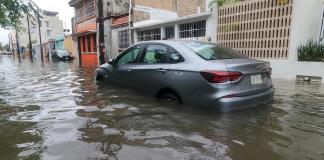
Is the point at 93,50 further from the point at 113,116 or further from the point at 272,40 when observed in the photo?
the point at 113,116

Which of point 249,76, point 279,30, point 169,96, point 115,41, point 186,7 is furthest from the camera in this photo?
point 186,7

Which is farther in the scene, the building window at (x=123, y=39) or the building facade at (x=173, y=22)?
the building window at (x=123, y=39)

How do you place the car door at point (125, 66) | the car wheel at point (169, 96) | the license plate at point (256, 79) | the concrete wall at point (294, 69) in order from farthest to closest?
the concrete wall at point (294, 69), the car door at point (125, 66), the car wheel at point (169, 96), the license plate at point (256, 79)

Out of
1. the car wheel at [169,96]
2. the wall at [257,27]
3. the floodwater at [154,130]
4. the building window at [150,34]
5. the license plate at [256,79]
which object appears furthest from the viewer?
the building window at [150,34]

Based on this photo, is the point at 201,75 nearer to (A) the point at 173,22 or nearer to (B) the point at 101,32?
(B) the point at 101,32

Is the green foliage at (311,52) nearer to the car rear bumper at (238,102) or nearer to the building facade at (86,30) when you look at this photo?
the car rear bumper at (238,102)

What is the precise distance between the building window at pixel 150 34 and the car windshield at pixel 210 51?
373 inches

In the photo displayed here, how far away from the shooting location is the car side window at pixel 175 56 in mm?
4585

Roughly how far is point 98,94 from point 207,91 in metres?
3.48

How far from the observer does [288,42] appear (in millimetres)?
8406

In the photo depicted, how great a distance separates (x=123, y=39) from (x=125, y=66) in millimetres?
12435

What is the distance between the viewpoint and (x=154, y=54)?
5.24m

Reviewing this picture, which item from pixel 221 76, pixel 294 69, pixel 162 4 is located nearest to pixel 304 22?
pixel 294 69

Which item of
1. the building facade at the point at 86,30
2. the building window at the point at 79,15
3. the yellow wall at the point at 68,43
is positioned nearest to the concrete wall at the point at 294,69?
the building facade at the point at 86,30
